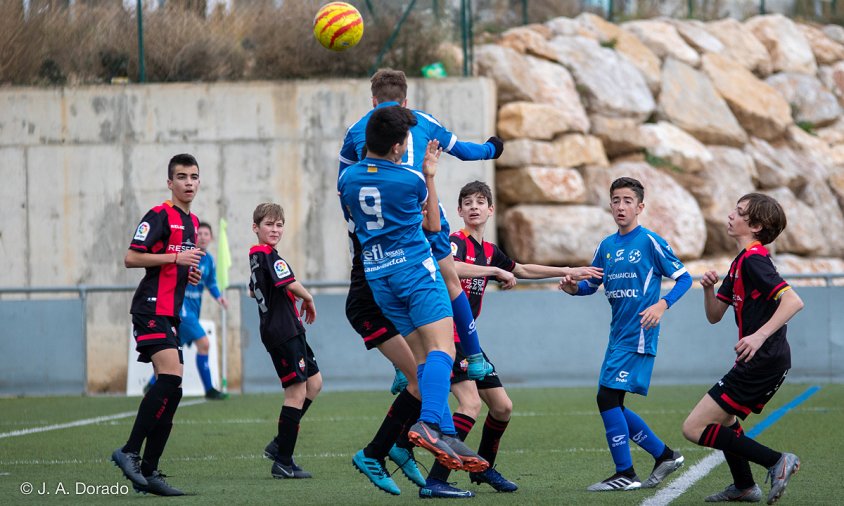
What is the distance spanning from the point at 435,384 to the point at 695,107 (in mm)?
15630

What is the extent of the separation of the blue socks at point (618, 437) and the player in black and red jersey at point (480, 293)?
2.04ft

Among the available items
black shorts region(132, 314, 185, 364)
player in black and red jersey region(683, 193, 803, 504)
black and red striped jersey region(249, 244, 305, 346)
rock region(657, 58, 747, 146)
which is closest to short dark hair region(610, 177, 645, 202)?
player in black and red jersey region(683, 193, 803, 504)

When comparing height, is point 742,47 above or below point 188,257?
above

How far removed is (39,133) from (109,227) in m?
1.68

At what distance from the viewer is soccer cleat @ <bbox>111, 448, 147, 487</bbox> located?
21.3ft

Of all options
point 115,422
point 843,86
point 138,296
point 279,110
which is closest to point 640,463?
point 138,296

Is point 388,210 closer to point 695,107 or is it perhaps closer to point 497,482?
point 497,482

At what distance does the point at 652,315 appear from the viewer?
21.6 feet

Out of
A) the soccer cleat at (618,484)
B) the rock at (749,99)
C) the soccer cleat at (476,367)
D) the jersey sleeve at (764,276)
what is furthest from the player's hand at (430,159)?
the rock at (749,99)

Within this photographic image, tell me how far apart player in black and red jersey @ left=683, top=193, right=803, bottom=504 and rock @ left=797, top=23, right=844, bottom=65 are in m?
19.2

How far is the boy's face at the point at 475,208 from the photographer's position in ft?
24.0

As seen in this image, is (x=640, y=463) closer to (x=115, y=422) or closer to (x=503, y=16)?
(x=115, y=422)

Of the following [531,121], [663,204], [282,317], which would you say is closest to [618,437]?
[282,317]

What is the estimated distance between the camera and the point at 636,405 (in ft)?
40.1
